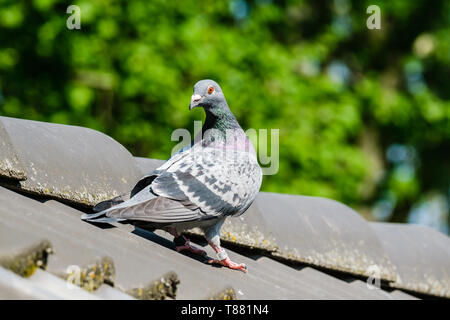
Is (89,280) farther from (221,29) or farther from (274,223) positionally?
(221,29)

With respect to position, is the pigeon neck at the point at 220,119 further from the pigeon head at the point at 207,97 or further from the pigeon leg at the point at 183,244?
the pigeon leg at the point at 183,244

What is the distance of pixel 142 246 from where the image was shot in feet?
8.95

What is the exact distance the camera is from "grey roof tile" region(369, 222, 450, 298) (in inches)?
176

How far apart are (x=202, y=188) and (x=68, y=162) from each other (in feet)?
2.03

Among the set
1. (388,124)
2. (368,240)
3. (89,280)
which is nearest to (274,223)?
(368,240)

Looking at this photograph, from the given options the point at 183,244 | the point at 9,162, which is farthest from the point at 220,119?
the point at 9,162

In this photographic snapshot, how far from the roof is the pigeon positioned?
0.12 m

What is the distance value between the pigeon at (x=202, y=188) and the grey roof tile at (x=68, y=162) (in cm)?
27

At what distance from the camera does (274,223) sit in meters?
3.78

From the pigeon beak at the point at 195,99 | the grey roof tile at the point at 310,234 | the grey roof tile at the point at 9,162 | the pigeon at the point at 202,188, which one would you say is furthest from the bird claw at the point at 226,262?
the grey roof tile at the point at 9,162

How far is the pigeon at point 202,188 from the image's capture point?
2.59 meters

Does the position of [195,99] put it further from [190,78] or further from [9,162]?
[190,78]

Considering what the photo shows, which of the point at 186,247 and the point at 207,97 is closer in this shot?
the point at 186,247

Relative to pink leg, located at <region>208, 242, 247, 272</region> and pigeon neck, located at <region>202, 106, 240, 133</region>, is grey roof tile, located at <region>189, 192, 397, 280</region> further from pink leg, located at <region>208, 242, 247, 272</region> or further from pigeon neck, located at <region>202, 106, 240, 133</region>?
pigeon neck, located at <region>202, 106, 240, 133</region>
